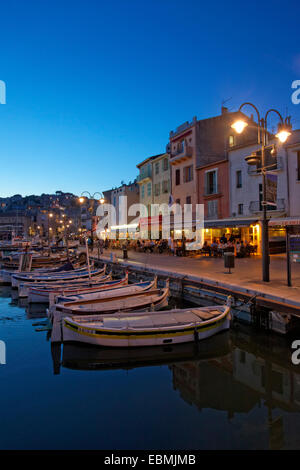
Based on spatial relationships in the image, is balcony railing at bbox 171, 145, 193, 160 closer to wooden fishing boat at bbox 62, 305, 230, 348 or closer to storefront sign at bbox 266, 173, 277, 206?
storefront sign at bbox 266, 173, 277, 206

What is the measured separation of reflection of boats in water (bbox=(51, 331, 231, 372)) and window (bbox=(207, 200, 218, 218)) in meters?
20.8

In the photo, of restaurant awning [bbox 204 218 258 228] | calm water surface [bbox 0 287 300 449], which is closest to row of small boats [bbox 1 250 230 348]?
calm water surface [bbox 0 287 300 449]

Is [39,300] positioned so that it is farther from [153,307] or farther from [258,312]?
[258,312]

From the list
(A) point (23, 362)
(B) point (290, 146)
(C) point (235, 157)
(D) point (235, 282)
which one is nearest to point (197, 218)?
(C) point (235, 157)

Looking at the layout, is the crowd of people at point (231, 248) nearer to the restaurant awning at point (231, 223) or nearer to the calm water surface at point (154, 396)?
the restaurant awning at point (231, 223)

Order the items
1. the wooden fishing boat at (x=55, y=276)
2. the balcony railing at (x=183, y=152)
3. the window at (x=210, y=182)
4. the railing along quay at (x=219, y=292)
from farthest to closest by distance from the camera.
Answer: the balcony railing at (x=183, y=152), the window at (x=210, y=182), the wooden fishing boat at (x=55, y=276), the railing along quay at (x=219, y=292)

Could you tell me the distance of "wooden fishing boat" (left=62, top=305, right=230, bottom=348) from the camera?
8930 millimetres

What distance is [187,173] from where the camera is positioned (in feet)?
111

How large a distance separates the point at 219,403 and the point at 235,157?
24857 millimetres

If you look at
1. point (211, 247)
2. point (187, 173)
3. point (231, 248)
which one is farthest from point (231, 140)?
point (231, 248)

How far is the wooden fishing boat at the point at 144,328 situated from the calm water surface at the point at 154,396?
346 millimetres

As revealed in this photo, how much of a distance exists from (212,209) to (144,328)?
74.1ft

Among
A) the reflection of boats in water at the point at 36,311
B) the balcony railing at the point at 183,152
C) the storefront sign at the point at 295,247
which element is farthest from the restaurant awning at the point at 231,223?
the reflection of boats in water at the point at 36,311

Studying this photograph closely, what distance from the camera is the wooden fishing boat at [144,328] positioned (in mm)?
8930
